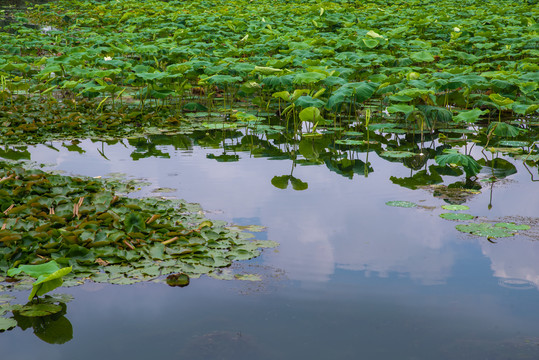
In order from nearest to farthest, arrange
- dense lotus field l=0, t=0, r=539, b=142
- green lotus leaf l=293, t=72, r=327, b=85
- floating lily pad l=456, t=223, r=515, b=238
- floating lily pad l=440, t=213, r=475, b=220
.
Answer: floating lily pad l=456, t=223, r=515, b=238
floating lily pad l=440, t=213, r=475, b=220
green lotus leaf l=293, t=72, r=327, b=85
dense lotus field l=0, t=0, r=539, b=142

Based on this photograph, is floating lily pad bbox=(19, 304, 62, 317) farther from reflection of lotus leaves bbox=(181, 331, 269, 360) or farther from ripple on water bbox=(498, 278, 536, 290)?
ripple on water bbox=(498, 278, 536, 290)

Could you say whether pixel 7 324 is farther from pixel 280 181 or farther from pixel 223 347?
pixel 280 181

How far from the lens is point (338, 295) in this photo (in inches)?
107

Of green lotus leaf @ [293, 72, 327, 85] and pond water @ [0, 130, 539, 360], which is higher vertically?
green lotus leaf @ [293, 72, 327, 85]

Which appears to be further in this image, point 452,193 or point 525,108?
point 525,108

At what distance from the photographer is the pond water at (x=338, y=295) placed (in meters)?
2.33

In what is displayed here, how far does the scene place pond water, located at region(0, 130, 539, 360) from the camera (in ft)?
7.64

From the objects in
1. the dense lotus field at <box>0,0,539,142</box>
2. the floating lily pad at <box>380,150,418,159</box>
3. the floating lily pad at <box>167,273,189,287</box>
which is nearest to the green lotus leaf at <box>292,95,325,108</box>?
the dense lotus field at <box>0,0,539,142</box>

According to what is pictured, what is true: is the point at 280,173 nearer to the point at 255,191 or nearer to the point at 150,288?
the point at 255,191

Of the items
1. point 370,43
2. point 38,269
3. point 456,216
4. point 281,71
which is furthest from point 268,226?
point 370,43

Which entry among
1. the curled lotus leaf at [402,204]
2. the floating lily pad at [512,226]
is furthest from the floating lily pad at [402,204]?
the floating lily pad at [512,226]

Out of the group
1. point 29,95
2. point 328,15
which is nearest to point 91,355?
point 29,95

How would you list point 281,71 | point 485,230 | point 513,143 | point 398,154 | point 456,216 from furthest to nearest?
point 281,71, point 513,143, point 398,154, point 456,216, point 485,230

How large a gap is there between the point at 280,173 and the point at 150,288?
7.58 ft
